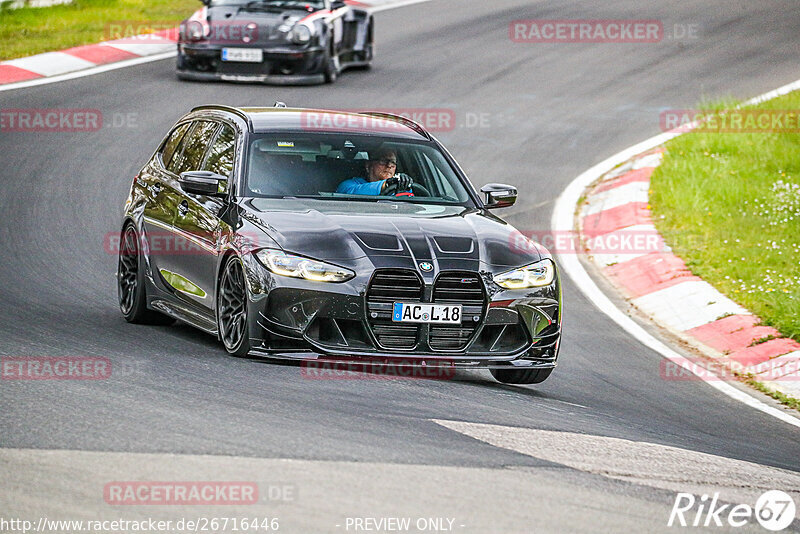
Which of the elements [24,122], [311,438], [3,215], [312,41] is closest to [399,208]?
[311,438]

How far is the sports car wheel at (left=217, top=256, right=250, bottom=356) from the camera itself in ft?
26.9

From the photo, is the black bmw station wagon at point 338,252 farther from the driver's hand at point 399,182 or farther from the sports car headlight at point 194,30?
the sports car headlight at point 194,30

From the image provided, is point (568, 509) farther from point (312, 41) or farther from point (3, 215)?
point (312, 41)

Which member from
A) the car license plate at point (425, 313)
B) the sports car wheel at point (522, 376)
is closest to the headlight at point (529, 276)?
the car license plate at point (425, 313)

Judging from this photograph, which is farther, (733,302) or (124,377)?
(733,302)

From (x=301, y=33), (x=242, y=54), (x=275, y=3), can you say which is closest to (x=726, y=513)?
(x=301, y=33)

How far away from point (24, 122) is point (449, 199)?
9.44m

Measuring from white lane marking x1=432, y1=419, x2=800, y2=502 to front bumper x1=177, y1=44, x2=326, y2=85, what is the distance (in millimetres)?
13425

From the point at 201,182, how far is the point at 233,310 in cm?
97

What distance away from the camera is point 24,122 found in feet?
56.6

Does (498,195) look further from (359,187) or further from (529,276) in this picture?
(529,276)

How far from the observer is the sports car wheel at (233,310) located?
819 cm

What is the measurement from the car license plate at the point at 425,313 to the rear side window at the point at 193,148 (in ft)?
7.79

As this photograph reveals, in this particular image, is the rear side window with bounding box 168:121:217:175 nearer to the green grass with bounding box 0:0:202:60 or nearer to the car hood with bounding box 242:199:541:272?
the car hood with bounding box 242:199:541:272
